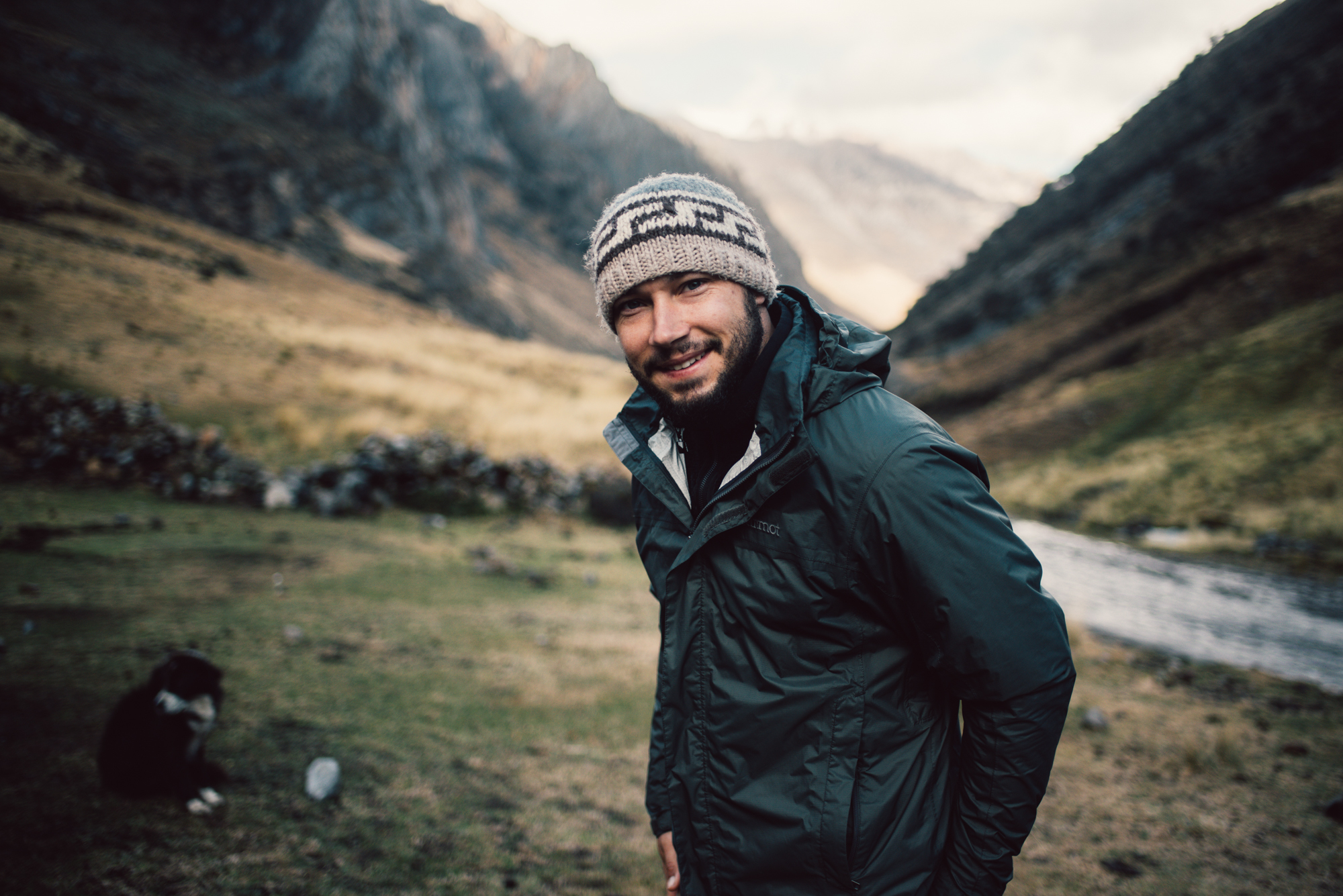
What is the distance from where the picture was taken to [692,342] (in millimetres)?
1660

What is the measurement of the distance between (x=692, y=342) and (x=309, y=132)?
213 ft

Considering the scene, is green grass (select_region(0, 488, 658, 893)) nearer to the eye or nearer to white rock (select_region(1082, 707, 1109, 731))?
the eye

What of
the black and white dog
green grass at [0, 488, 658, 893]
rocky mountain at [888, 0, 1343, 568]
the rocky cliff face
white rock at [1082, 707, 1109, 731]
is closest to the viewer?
green grass at [0, 488, 658, 893]

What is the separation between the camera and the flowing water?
7.12m

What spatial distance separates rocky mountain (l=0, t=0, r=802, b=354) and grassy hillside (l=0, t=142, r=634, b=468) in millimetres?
6712

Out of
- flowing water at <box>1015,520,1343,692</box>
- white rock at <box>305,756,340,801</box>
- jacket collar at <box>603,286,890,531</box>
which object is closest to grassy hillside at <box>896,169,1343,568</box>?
flowing water at <box>1015,520,1343,692</box>

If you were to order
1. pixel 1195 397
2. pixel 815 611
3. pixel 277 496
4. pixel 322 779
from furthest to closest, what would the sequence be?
pixel 1195 397 < pixel 277 496 < pixel 322 779 < pixel 815 611

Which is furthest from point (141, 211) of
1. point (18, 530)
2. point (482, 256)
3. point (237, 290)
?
point (482, 256)

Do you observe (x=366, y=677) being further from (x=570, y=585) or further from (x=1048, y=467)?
(x=1048, y=467)

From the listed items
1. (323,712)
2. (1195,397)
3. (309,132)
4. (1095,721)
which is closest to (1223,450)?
(1195,397)

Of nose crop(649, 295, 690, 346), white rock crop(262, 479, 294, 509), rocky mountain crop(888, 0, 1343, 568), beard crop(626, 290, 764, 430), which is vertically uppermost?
rocky mountain crop(888, 0, 1343, 568)

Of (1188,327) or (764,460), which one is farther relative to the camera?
(1188,327)

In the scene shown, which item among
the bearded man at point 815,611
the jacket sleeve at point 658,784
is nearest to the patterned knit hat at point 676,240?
the bearded man at point 815,611

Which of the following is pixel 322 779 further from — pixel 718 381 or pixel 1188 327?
pixel 1188 327
